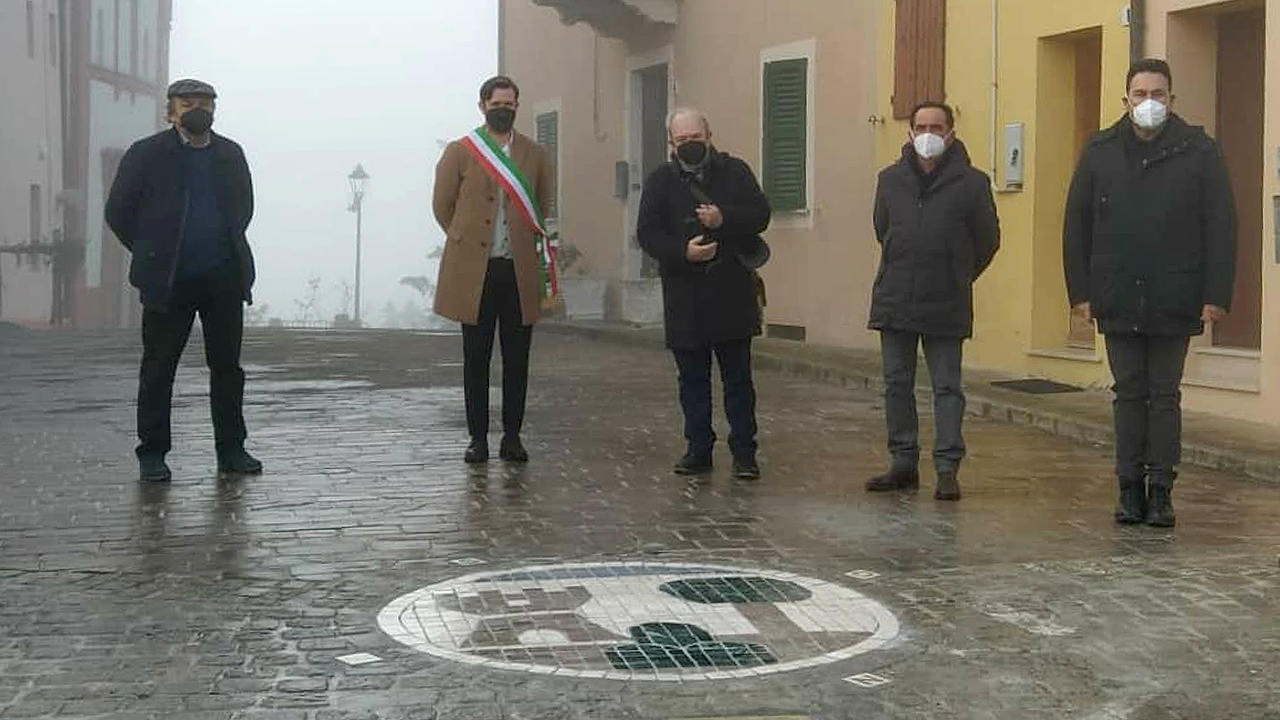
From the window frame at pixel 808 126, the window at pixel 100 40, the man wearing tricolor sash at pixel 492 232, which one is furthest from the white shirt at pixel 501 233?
the window at pixel 100 40

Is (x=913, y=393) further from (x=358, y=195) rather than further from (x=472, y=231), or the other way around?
(x=358, y=195)

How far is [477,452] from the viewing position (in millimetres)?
9664

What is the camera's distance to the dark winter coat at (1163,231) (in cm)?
765

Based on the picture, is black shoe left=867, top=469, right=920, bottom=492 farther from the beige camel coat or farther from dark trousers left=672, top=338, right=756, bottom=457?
the beige camel coat

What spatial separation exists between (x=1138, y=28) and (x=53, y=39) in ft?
80.8

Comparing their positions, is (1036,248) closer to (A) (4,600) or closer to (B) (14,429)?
(B) (14,429)

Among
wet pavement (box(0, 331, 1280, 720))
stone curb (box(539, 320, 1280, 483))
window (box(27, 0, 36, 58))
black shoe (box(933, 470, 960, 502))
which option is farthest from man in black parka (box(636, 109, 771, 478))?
window (box(27, 0, 36, 58))

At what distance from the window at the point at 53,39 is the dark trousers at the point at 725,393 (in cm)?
2650

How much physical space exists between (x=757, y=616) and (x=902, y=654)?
0.61 m

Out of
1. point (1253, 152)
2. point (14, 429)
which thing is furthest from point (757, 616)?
point (1253, 152)

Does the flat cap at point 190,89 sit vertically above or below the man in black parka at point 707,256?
above

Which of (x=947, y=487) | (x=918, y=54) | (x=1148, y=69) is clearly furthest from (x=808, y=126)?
(x=1148, y=69)

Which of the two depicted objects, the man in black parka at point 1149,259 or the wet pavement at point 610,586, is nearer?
the wet pavement at point 610,586

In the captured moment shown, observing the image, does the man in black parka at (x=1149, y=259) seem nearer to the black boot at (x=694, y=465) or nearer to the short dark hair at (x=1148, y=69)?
the short dark hair at (x=1148, y=69)
